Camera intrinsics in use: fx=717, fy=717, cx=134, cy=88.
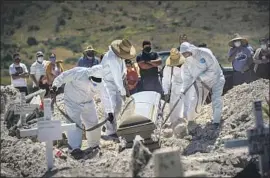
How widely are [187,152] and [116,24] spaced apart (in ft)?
189

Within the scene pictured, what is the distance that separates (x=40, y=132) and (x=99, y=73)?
2.76m

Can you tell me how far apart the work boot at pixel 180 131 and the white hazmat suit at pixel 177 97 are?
0.34 meters

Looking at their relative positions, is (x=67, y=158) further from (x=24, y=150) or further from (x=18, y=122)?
(x=18, y=122)

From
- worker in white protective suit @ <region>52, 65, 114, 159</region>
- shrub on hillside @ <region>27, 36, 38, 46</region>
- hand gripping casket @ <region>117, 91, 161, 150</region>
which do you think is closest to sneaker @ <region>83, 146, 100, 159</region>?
worker in white protective suit @ <region>52, 65, 114, 159</region>

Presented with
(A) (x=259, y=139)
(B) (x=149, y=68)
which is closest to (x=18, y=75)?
(B) (x=149, y=68)

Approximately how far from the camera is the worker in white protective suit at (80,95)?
1263 centimetres

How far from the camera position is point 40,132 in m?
10.3

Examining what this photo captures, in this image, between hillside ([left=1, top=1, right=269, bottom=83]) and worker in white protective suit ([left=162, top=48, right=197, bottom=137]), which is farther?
hillside ([left=1, top=1, right=269, bottom=83])

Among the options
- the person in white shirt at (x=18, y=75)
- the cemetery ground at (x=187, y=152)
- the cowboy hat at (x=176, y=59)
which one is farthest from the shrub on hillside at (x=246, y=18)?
the cowboy hat at (x=176, y=59)

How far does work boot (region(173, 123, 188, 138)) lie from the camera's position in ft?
46.2

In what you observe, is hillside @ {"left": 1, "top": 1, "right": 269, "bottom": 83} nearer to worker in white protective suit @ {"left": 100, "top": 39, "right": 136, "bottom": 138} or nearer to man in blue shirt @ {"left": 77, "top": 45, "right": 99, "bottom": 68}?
man in blue shirt @ {"left": 77, "top": 45, "right": 99, "bottom": 68}

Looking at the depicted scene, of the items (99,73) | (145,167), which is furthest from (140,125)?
(145,167)

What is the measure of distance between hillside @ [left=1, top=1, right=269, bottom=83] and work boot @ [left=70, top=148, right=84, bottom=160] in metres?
37.8

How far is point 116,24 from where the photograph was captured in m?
69.6
